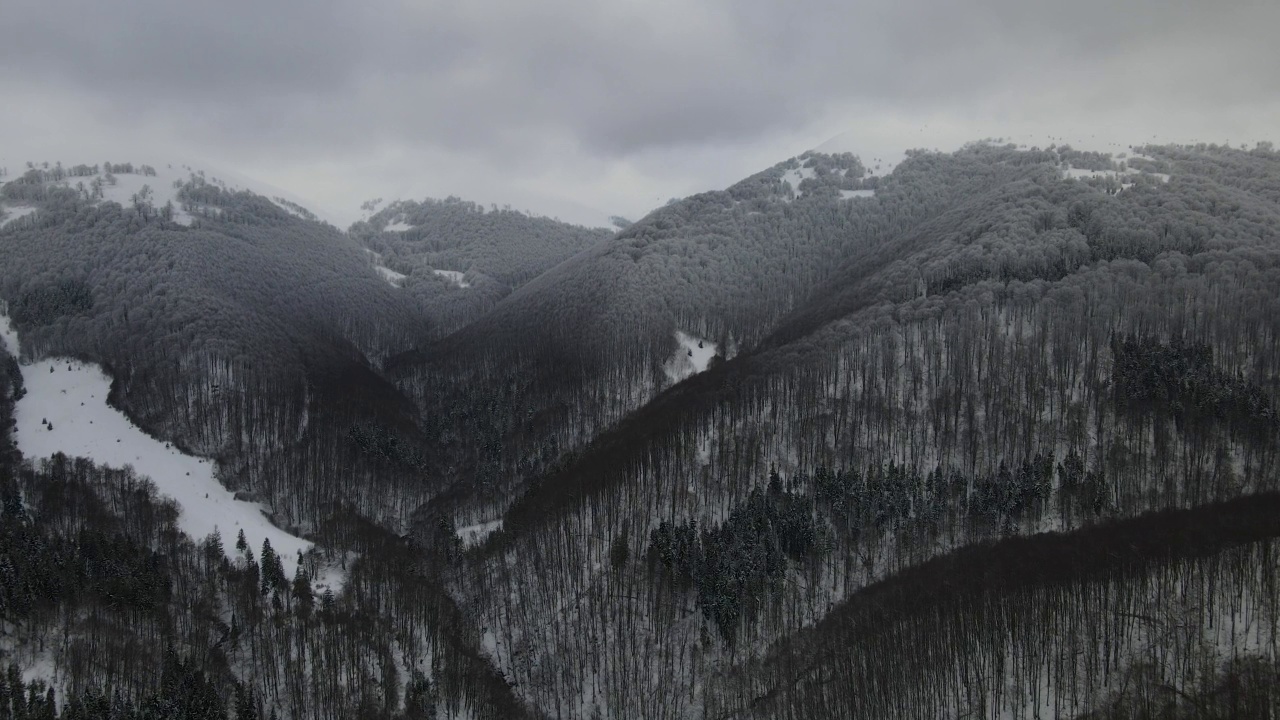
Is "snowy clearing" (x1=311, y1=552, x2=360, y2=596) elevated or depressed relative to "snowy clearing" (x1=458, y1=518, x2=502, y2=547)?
depressed

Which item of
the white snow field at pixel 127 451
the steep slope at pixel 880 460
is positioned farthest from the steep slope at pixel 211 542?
the steep slope at pixel 880 460

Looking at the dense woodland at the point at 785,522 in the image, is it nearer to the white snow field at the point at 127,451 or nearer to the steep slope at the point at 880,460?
the steep slope at the point at 880,460

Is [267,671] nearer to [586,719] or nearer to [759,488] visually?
[586,719]

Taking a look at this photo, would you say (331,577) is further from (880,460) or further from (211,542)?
(880,460)

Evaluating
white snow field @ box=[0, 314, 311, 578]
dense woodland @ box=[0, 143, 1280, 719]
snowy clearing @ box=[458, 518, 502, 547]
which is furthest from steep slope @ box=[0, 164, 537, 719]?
snowy clearing @ box=[458, 518, 502, 547]

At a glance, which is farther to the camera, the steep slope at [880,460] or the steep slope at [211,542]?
the steep slope at [880,460]

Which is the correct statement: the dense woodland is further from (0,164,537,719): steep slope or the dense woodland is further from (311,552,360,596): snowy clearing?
(311,552,360,596): snowy clearing

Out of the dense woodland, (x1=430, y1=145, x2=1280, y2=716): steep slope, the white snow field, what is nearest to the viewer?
the dense woodland
